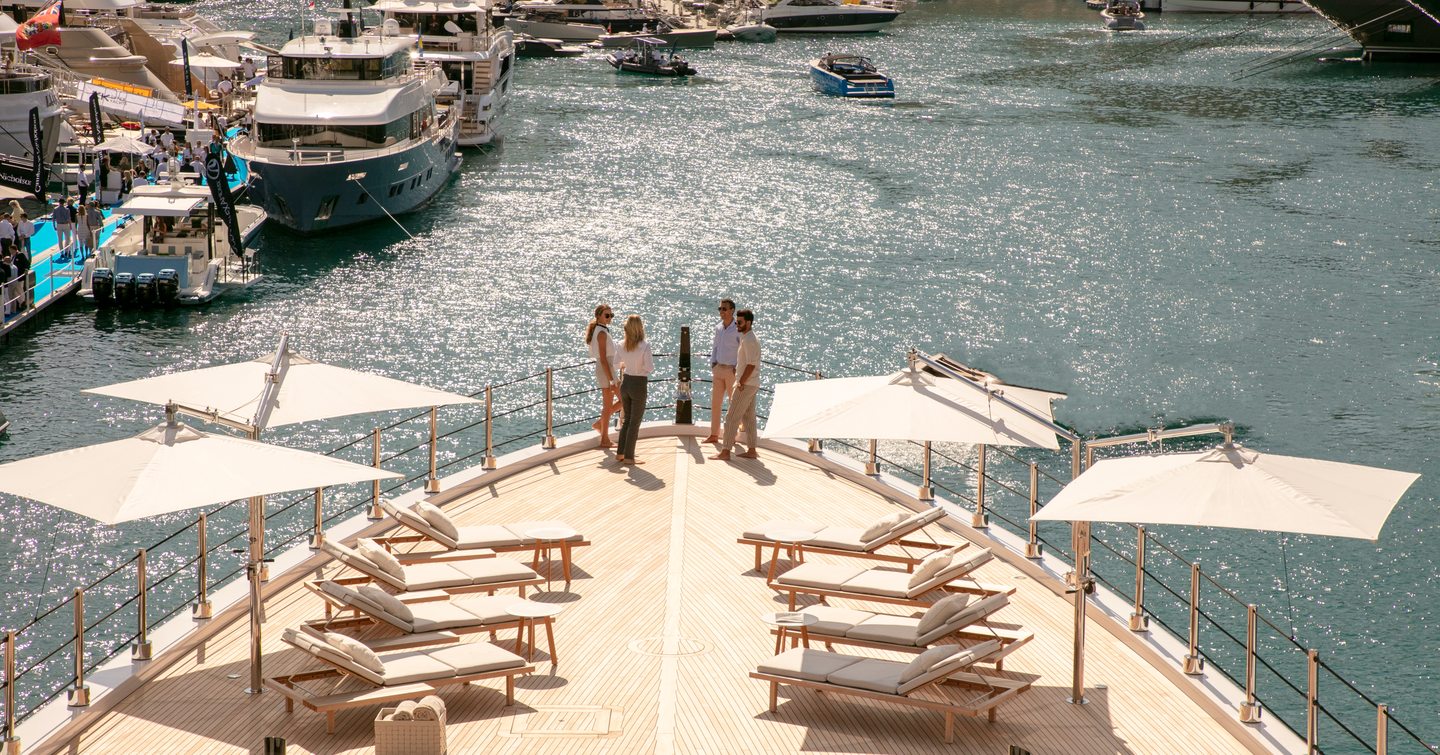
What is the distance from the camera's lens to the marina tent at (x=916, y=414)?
12812mm

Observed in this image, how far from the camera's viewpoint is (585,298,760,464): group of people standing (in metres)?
16.3

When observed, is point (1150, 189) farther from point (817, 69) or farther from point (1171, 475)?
point (1171, 475)

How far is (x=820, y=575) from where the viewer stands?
12539 mm

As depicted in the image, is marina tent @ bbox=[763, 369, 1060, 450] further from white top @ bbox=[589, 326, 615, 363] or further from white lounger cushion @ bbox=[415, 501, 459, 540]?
white top @ bbox=[589, 326, 615, 363]

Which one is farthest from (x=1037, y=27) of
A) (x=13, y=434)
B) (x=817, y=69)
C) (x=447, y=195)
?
(x=13, y=434)

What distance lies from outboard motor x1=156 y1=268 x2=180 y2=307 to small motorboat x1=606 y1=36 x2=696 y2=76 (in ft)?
165

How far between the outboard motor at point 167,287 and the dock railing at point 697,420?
993 centimetres

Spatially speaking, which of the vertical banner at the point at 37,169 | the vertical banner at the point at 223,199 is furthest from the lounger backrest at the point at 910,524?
the vertical banner at the point at 37,169

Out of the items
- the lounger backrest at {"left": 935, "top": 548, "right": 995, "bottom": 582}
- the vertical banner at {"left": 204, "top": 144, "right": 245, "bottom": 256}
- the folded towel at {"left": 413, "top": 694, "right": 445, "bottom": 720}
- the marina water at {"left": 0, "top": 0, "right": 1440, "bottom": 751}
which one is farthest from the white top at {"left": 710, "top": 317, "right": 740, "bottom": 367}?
the vertical banner at {"left": 204, "top": 144, "right": 245, "bottom": 256}

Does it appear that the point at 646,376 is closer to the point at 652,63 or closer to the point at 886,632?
the point at 886,632

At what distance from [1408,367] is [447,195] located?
3165cm

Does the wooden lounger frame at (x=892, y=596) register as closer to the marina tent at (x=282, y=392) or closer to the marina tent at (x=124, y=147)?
the marina tent at (x=282, y=392)

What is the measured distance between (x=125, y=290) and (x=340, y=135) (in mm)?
10986

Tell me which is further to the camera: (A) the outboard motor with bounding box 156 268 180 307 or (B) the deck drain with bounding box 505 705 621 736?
(A) the outboard motor with bounding box 156 268 180 307
